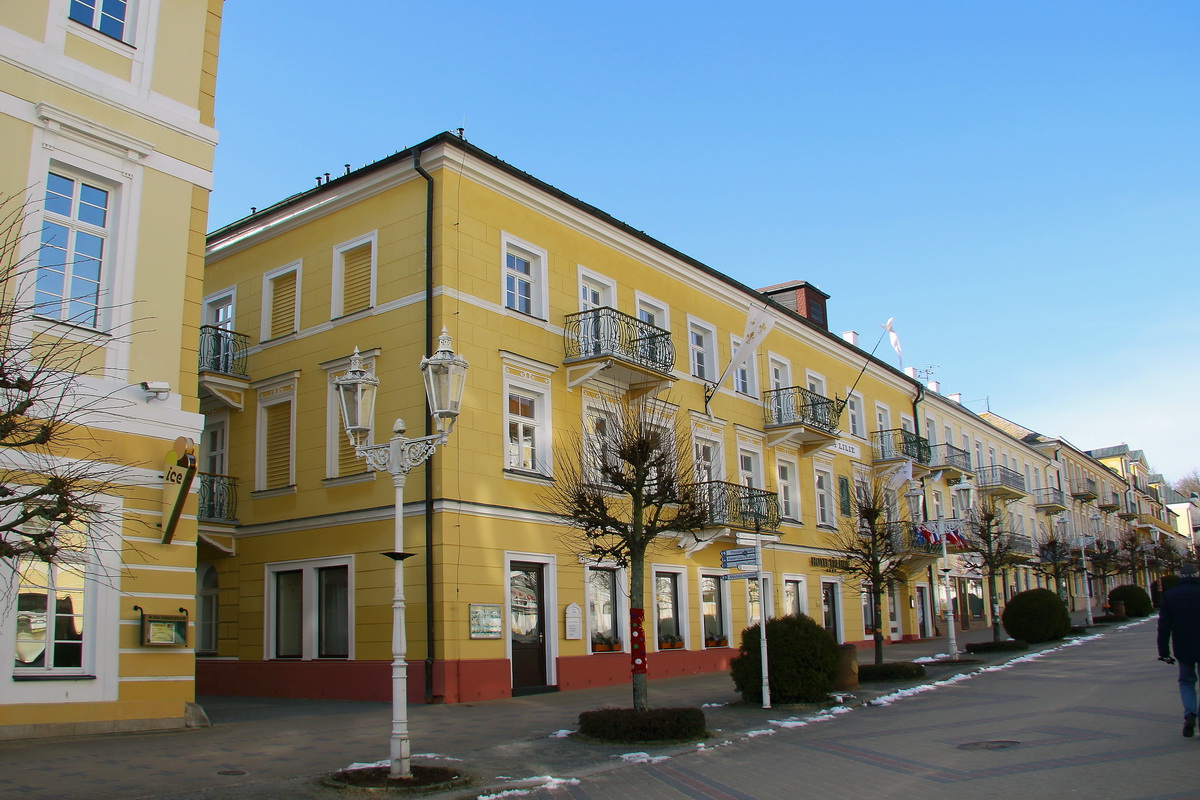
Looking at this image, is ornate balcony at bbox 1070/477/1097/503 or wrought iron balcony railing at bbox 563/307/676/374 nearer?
wrought iron balcony railing at bbox 563/307/676/374

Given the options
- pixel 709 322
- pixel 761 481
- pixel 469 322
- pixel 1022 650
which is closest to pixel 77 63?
pixel 469 322

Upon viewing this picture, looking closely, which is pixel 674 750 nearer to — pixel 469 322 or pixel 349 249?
pixel 469 322

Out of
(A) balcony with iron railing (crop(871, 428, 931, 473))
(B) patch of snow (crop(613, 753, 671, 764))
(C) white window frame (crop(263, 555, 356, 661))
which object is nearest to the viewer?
(B) patch of snow (crop(613, 753, 671, 764))

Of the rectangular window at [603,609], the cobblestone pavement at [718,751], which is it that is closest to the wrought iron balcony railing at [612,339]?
the rectangular window at [603,609]

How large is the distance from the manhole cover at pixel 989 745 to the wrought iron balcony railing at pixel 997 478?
125ft

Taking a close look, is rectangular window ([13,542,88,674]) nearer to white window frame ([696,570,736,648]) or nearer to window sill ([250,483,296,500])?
window sill ([250,483,296,500])

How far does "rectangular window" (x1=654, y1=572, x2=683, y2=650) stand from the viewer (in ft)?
72.7

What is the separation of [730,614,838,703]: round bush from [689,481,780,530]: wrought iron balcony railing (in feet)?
23.0

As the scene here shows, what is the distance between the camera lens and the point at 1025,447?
58469 millimetres

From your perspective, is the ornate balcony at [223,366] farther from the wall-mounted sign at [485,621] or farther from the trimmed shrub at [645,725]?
the trimmed shrub at [645,725]

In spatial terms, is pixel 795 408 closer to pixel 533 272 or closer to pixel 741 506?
pixel 741 506

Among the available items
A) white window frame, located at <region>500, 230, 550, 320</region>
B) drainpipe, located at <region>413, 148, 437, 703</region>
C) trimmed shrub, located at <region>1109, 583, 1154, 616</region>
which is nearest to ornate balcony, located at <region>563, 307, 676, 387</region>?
white window frame, located at <region>500, 230, 550, 320</region>

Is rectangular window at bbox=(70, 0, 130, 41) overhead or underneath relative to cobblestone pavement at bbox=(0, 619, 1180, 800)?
overhead

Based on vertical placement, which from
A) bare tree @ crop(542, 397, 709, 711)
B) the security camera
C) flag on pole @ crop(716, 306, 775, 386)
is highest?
flag on pole @ crop(716, 306, 775, 386)
